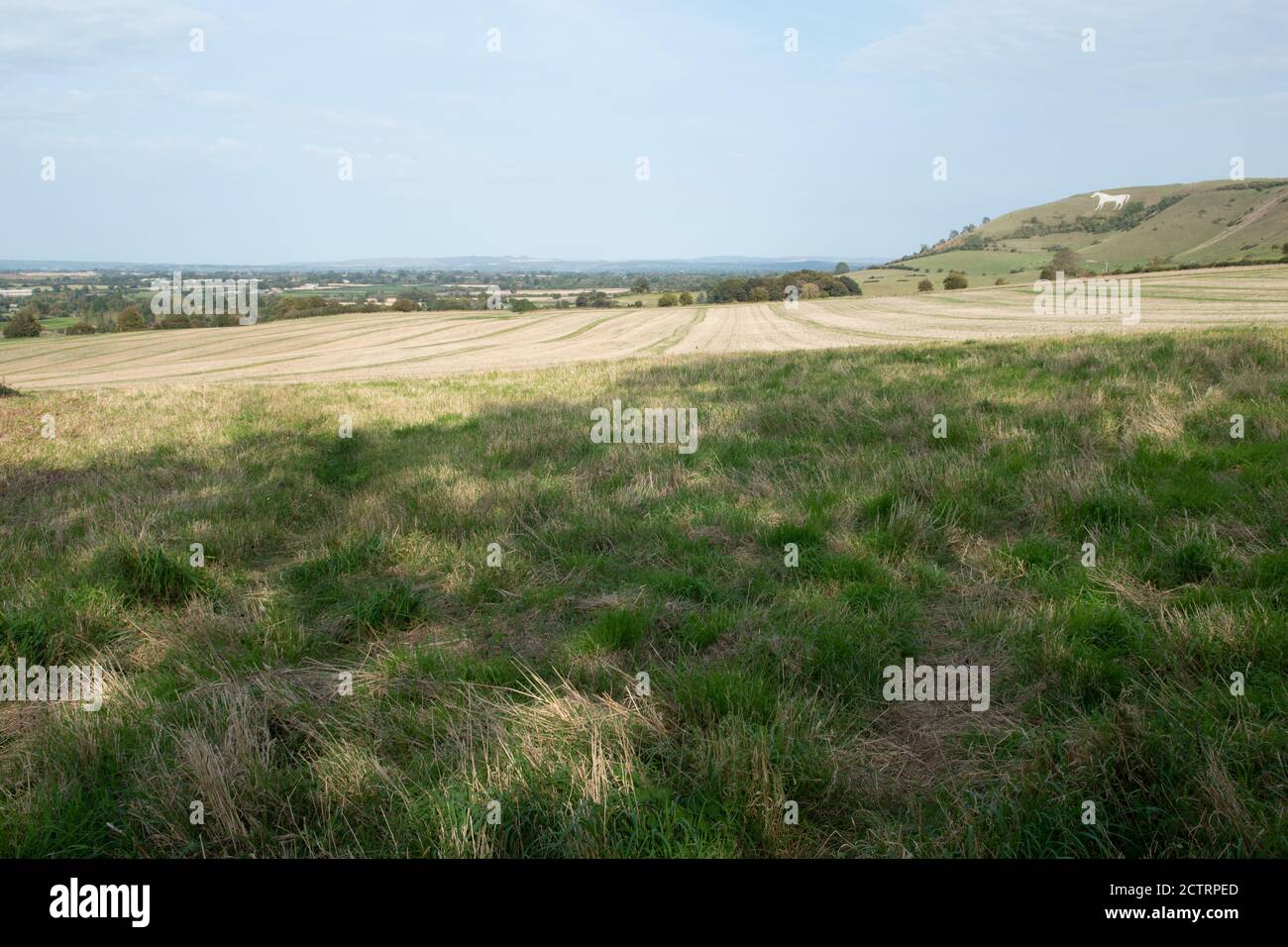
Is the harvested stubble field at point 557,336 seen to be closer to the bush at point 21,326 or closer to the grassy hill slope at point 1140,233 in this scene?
the bush at point 21,326

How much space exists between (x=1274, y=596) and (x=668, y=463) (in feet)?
18.1

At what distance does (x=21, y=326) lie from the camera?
67.9m

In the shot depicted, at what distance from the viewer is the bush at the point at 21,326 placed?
2670 inches

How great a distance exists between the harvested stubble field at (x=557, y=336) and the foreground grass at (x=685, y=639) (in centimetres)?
1958

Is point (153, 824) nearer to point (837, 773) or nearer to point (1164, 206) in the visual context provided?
point (837, 773)

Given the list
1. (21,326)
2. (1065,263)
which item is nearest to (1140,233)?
(1065,263)

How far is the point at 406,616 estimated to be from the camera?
5.23m

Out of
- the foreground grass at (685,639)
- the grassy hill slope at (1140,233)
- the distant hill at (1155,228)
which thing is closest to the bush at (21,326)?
the foreground grass at (685,639)

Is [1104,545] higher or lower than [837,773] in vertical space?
higher

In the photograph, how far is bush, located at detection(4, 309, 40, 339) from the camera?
222ft

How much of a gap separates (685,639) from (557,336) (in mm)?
51766

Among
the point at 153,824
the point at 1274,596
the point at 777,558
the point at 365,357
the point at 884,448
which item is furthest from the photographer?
the point at 365,357

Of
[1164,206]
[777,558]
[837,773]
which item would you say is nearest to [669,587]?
[777,558]

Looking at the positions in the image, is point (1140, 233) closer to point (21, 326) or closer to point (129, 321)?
point (129, 321)
